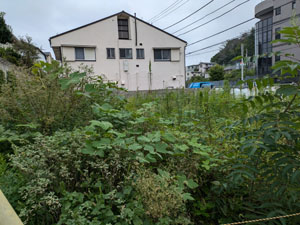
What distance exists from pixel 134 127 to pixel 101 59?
16.4 m

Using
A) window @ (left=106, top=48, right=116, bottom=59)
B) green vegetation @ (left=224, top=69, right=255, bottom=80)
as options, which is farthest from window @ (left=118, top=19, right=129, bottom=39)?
green vegetation @ (left=224, top=69, right=255, bottom=80)

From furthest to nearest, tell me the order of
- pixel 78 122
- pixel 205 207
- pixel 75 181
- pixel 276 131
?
pixel 78 122 → pixel 205 207 → pixel 75 181 → pixel 276 131

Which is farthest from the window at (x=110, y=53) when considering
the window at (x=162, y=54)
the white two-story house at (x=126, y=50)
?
the window at (x=162, y=54)

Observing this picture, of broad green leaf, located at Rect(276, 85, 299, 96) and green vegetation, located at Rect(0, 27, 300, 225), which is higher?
broad green leaf, located at Rect(276, 85, 299, 96)

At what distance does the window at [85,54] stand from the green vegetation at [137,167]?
615 inches

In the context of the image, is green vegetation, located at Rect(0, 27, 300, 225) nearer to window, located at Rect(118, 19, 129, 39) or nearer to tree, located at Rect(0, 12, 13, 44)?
tree, located at Rect(0, 12, 13, 44)

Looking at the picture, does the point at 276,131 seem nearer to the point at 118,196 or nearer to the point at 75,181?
the point at 118,196

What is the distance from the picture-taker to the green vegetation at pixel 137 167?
1054 millimetres

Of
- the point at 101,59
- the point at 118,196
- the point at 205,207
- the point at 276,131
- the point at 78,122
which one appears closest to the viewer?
the point at 276,131

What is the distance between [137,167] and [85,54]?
668 inches

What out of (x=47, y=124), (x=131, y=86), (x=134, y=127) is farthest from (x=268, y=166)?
(x=131, y=86)

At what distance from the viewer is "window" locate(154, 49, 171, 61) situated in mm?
18184

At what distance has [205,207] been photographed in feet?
4.59

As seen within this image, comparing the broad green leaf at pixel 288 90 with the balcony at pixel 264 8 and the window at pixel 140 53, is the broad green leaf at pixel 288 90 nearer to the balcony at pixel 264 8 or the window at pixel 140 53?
the window at pixel 140 53
